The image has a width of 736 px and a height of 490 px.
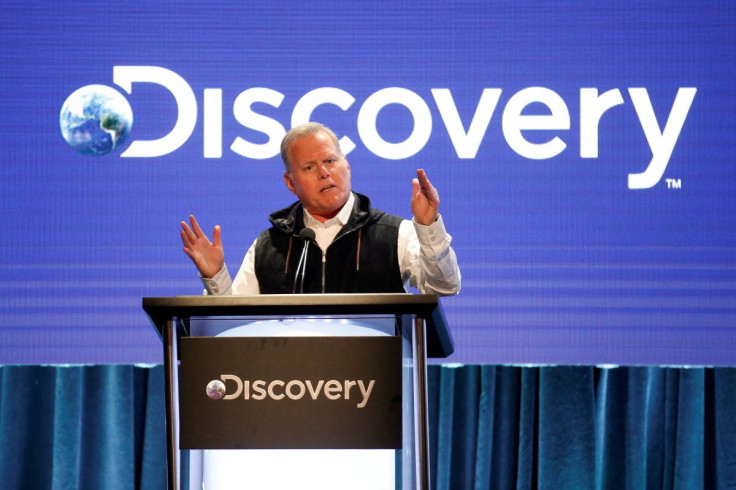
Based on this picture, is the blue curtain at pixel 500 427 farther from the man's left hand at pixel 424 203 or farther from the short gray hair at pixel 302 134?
the man's left hand at pixel 424 203

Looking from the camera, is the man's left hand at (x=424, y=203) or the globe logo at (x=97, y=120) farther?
the globe logo at (x=97, y=120)

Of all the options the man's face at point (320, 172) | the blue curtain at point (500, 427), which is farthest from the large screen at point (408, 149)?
the man's face at point (320, 172)

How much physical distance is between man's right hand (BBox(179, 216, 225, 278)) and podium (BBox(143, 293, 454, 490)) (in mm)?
325

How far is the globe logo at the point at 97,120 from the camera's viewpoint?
3.33m

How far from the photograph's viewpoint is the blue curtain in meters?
3.34

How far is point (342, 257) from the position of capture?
2508 millimetres

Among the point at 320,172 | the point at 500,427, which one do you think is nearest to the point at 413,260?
the point at 320,172

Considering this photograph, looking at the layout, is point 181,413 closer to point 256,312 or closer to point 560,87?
point 256,312

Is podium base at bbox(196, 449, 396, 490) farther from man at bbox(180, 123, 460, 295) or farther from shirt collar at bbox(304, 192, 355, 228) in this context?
shirt collar at bbox(304, 192, 355, 228)

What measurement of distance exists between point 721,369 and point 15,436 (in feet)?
8.11

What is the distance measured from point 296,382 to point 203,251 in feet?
1.52

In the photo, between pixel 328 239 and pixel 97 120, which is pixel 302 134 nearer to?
pixel 328 239

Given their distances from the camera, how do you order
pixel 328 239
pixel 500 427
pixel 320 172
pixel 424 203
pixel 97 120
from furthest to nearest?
1. pixel 500 427
2. pixel 97 120
3. pixel 328 239
4. pixel 320 172
5. pixel 424 203

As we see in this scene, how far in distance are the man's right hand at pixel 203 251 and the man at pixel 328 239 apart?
38 centimetres
